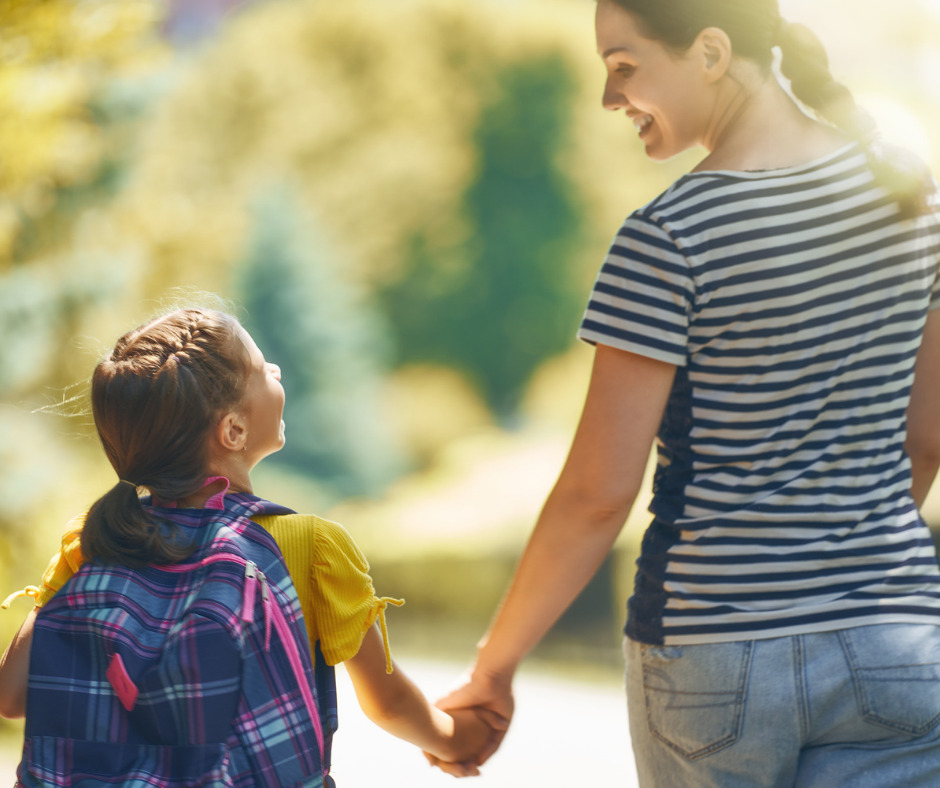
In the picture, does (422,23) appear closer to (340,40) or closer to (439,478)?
(340,40)

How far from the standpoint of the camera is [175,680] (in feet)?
4.21

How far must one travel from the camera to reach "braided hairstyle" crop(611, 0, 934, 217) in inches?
54.7

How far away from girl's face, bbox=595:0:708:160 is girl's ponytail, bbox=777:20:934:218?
17cm

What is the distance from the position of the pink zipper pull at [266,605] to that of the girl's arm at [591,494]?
Result: 420mm

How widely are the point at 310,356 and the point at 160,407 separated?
10.5 meters

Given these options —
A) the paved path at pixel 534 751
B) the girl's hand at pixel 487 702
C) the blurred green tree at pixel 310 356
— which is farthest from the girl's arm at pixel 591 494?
the blurred green tree at pixel 310 356

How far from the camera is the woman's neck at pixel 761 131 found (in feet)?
4.57

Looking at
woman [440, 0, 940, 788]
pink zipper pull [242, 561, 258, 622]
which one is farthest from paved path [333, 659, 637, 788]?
woman [440, 0, 940, 788]

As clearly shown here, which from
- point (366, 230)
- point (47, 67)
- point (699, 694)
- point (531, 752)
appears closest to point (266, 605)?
point (699, 694)

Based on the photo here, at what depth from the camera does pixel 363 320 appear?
13594 millimetres

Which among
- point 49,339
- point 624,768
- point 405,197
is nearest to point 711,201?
point 624,768

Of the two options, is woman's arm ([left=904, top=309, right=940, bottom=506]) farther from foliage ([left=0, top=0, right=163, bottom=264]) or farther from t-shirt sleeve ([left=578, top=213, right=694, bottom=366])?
foliage ([left=0, top=0, right=163, bottom=264])

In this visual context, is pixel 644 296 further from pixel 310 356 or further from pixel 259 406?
pixel 310 356

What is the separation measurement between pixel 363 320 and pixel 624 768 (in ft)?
31.0
